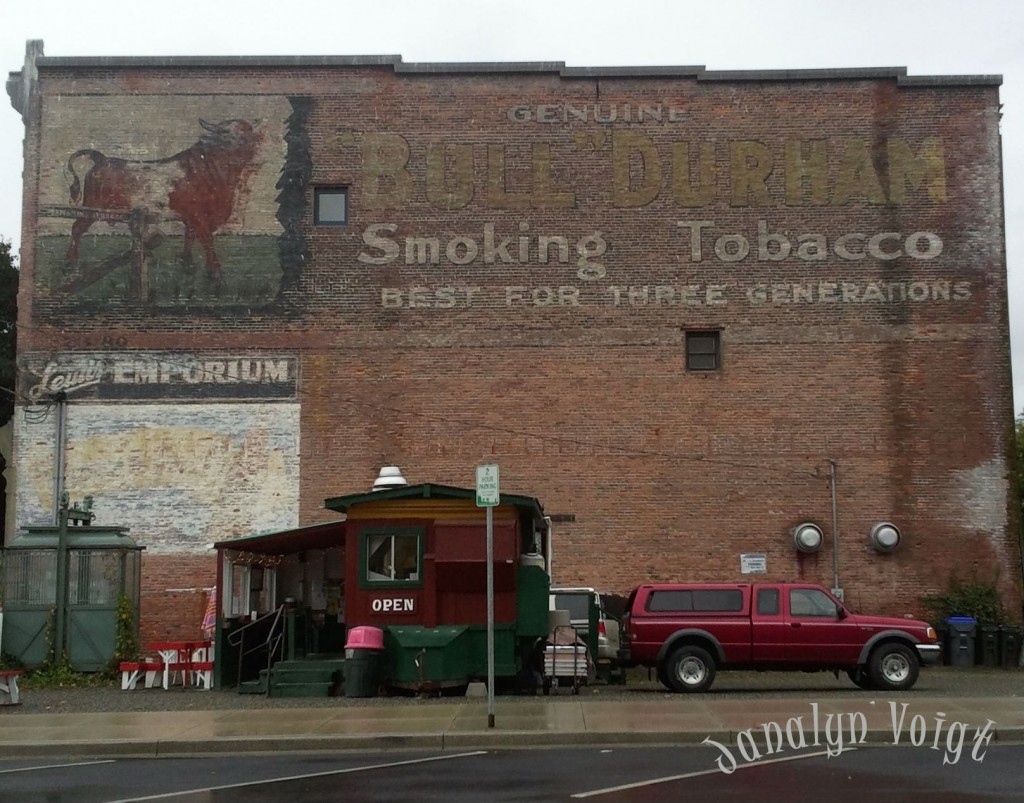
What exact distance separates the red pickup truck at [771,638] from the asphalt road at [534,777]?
18.3 feet

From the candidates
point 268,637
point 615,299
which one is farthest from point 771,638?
point 615,299

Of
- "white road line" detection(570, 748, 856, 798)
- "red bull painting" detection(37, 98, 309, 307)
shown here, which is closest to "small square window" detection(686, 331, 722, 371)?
"red bull painting" detection(37, 98, 309, 307)

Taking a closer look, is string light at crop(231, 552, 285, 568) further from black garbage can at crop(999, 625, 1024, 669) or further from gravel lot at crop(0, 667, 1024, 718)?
black garbage can at crop(999, 625, 1024, 669)

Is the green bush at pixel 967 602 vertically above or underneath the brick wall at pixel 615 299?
underneath

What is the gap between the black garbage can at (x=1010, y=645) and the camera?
85.5ft

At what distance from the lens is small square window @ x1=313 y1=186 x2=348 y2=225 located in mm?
29000

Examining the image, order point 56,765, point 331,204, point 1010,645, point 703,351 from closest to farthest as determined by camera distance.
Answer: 1. point 56,765
2. point 1010,645
3. point 703,351
4. point 331,204

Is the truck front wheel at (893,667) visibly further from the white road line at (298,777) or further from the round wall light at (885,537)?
the round wall light at (885,537)

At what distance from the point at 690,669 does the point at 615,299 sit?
10937 mm

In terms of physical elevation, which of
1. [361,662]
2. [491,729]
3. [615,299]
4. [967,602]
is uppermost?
[615,299]

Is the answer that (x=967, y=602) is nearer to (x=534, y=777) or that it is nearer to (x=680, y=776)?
(x=680, y=776)

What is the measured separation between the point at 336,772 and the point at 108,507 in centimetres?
1702

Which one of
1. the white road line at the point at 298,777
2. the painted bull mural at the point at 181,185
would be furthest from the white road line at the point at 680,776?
the painted bull mural at the point at 181,185

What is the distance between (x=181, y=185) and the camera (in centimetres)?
2892
